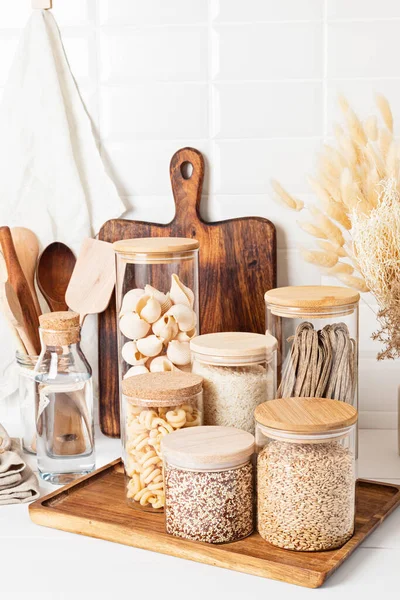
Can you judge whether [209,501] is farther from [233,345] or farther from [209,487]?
[233,345]

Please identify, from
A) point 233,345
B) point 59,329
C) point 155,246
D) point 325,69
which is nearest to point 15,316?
point 59,329

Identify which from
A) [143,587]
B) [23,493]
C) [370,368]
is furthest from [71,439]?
[370,368]

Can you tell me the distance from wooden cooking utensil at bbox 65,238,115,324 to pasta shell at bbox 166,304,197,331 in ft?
0.74

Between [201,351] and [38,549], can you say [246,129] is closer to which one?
[201,351]

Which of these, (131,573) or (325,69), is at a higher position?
(325,69)

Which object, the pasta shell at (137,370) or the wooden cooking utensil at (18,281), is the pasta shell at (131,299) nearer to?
the pasta shell at (137,370)

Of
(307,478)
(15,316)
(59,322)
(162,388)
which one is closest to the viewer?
(307,478)

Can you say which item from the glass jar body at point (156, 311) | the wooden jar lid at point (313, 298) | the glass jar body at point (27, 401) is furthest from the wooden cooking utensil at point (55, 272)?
the wooden jar lid at point (313, 298)

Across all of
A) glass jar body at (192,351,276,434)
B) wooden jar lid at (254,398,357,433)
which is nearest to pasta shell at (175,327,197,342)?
glass jar body at (192,351,276,434)

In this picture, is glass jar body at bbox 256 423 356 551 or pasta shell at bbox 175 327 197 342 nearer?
glass jar body at bbox 256 423 356 551

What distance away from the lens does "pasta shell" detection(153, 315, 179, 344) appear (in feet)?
3.76

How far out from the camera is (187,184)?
Result: 1355 mm

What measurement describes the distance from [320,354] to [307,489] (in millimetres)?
211

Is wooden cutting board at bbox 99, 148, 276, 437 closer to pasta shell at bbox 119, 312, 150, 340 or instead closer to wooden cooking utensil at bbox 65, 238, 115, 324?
wooden cooking utensil at bbox 65, 238, 115, 324
